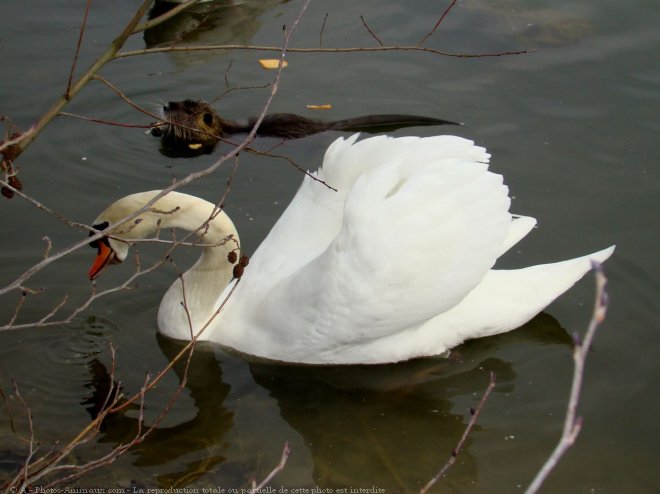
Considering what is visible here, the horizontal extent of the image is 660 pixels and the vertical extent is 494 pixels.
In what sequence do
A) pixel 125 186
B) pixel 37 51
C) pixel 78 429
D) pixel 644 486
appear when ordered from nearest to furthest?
pixel 644 486 < pixel 78 429 < pixel 125 186 < pixel 37 51

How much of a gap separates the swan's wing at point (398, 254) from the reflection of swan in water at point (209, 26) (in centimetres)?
375

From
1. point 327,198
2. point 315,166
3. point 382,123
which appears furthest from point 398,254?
point 382,123

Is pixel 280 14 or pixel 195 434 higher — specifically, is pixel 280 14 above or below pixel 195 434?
above

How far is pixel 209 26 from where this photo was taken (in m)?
8.43

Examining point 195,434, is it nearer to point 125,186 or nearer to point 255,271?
point 255,271

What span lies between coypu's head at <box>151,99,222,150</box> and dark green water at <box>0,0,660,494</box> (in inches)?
10.1

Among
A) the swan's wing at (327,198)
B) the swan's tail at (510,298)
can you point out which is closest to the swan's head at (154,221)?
the swan's wing at (327,198)

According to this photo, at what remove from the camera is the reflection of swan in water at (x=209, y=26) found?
8.08 meters

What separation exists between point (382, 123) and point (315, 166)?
0.65 metres

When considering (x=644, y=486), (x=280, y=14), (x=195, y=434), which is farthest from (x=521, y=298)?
(x=280, y=14)

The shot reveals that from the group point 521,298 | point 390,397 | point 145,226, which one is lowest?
point 390,397

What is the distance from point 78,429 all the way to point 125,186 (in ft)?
7.51

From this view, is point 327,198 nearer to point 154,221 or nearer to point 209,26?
point 154,221

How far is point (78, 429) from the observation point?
4594 millimetres
